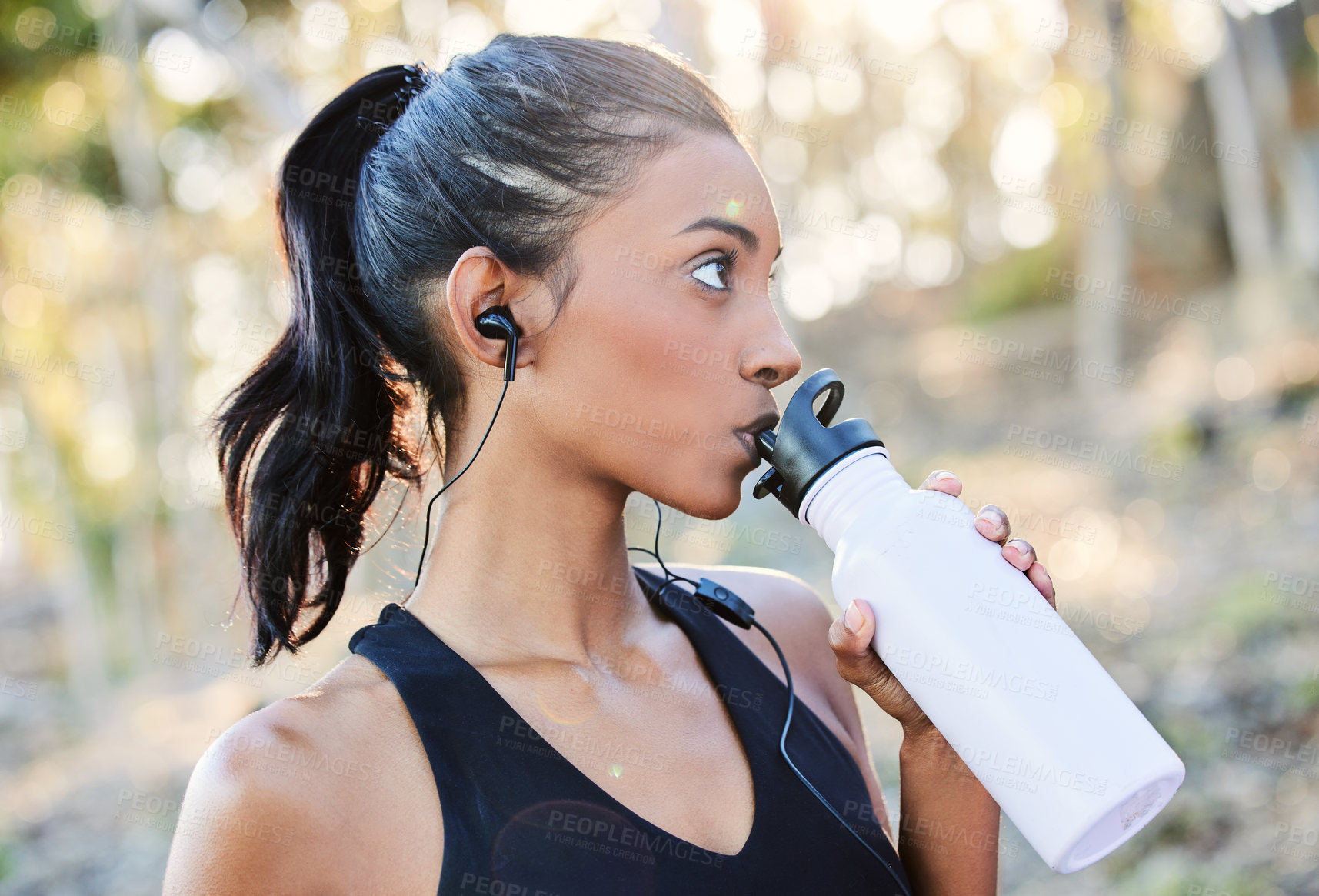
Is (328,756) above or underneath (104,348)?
above

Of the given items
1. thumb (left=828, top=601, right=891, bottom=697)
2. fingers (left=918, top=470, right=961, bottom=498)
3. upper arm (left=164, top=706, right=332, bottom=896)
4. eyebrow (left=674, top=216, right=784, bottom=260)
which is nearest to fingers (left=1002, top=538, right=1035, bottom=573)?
fingers (left=918, top=470, right=961, bottom=498)

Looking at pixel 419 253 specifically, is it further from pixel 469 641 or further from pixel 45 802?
pixel 45 802

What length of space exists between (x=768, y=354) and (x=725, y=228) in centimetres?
22

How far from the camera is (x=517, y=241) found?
5.41ft

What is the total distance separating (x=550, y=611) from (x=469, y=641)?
0.16 metres

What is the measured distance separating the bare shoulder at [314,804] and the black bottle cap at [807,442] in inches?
26.2

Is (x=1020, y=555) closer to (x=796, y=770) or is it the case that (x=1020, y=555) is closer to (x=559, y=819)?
(x=796, y=770)

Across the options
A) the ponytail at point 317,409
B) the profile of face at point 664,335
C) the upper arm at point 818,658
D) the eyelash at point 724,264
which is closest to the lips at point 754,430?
the profile of face at point 664,335

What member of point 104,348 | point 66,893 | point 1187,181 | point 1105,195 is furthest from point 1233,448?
point 104,348

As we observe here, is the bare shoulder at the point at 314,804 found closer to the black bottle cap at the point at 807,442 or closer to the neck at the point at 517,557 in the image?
the neck at the point at 517,557

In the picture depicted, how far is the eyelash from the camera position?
5.23 ft

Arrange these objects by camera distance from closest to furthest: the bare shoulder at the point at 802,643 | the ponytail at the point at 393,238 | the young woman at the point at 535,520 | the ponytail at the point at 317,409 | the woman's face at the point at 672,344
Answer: the young woman at the point at 535,520, the woman's face at the point at 672,344, the ponytail at the point at 393,238, the ponytail at the point at 317,409, the bare shoulder at the point at 802,643

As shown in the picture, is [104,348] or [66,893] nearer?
[66,893]

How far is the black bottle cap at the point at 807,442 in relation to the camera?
1.49m
